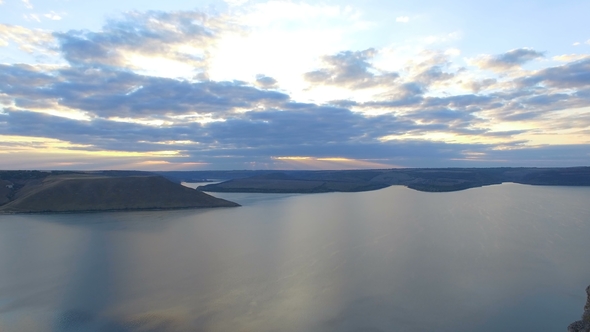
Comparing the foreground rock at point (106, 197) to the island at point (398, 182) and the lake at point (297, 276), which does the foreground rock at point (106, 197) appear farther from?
the island at point (398, 182)

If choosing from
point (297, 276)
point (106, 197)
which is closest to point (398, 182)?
point (106, 197)

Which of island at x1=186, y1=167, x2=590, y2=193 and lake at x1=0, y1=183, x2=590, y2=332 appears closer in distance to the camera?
lake at x1=0, y1=183, x2=590, y2=332

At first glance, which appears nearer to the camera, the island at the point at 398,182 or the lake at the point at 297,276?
the lake at the point at 297,276

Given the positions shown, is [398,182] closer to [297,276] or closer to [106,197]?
[106,197]

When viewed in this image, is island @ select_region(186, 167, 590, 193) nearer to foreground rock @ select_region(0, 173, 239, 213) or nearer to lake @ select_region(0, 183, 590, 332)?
foreground rock @ select_region(0, 173, 239, 213)

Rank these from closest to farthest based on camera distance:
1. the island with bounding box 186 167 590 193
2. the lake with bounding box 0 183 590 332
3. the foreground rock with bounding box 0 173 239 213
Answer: the lake with bounding box 0 183 590 332
the foreground rock with bounding box 0 173 239 213
the island with bounding box 186 167 590 193

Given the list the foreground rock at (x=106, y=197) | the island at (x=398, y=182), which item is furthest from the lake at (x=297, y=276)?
the island at (x=398, y=182)

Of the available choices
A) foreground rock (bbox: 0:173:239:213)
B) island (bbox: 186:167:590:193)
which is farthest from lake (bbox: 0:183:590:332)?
island (bbox: 186:167:590:193)
